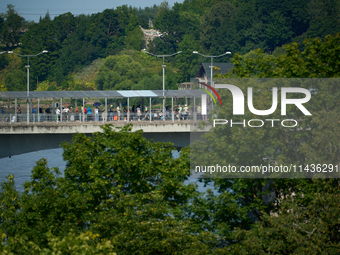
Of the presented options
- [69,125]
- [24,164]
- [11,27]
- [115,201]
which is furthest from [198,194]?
[11,27]

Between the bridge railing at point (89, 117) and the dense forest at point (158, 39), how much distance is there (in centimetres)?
5600

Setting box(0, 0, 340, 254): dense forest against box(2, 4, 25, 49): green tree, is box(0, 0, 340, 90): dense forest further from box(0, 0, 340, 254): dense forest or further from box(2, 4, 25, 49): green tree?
box(0, 0, 340, 254): dense forest

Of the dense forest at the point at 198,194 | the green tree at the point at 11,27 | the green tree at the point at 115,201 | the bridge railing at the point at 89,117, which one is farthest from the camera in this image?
the green tree at the point at 11,27

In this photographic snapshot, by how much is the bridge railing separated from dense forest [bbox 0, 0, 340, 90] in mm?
56001

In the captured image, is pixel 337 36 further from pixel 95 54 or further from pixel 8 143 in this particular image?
pixel 95 54

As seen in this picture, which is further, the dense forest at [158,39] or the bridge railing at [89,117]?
the dense forest at [158,39]

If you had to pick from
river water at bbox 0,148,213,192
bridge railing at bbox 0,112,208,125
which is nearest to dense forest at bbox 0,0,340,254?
bridge railing at bbox 0,112,208,125

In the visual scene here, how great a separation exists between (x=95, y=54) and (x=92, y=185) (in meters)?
108

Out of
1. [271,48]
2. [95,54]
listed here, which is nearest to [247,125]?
[271,48]

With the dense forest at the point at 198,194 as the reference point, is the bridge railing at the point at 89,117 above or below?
above

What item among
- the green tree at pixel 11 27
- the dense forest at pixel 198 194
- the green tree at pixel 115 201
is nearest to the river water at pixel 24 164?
the green tree at pixel 115 201

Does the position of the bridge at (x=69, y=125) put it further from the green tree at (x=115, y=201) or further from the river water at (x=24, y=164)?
the green tree at (x=115, y=201)

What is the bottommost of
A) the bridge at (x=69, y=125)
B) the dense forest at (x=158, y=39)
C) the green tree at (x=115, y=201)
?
the green tree at (x=115, y=201)

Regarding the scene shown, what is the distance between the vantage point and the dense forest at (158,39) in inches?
4286
